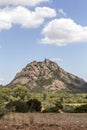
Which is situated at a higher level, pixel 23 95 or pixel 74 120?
pixel 23 95

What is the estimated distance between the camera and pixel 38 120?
26.2 meters

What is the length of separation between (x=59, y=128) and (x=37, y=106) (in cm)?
2315

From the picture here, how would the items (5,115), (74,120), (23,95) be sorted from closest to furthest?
(74,120) → (5,115) → (23,95)

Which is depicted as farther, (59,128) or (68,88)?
(68,88)

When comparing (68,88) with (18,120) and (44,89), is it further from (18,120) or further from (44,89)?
(18,120)

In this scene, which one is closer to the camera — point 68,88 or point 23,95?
point 23,95

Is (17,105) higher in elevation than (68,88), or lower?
lower

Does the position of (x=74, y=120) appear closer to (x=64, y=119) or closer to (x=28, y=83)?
(x=64, y=119)

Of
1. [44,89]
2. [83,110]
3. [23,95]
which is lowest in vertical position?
[83,110]

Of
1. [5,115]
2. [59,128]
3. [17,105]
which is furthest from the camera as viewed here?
[17,105]

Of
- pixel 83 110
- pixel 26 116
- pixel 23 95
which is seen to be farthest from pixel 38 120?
pixel 23 95

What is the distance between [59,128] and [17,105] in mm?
18661

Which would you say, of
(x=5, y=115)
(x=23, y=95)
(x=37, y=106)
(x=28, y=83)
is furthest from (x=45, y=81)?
(x=5, y=115)

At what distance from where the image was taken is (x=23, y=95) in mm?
96438
